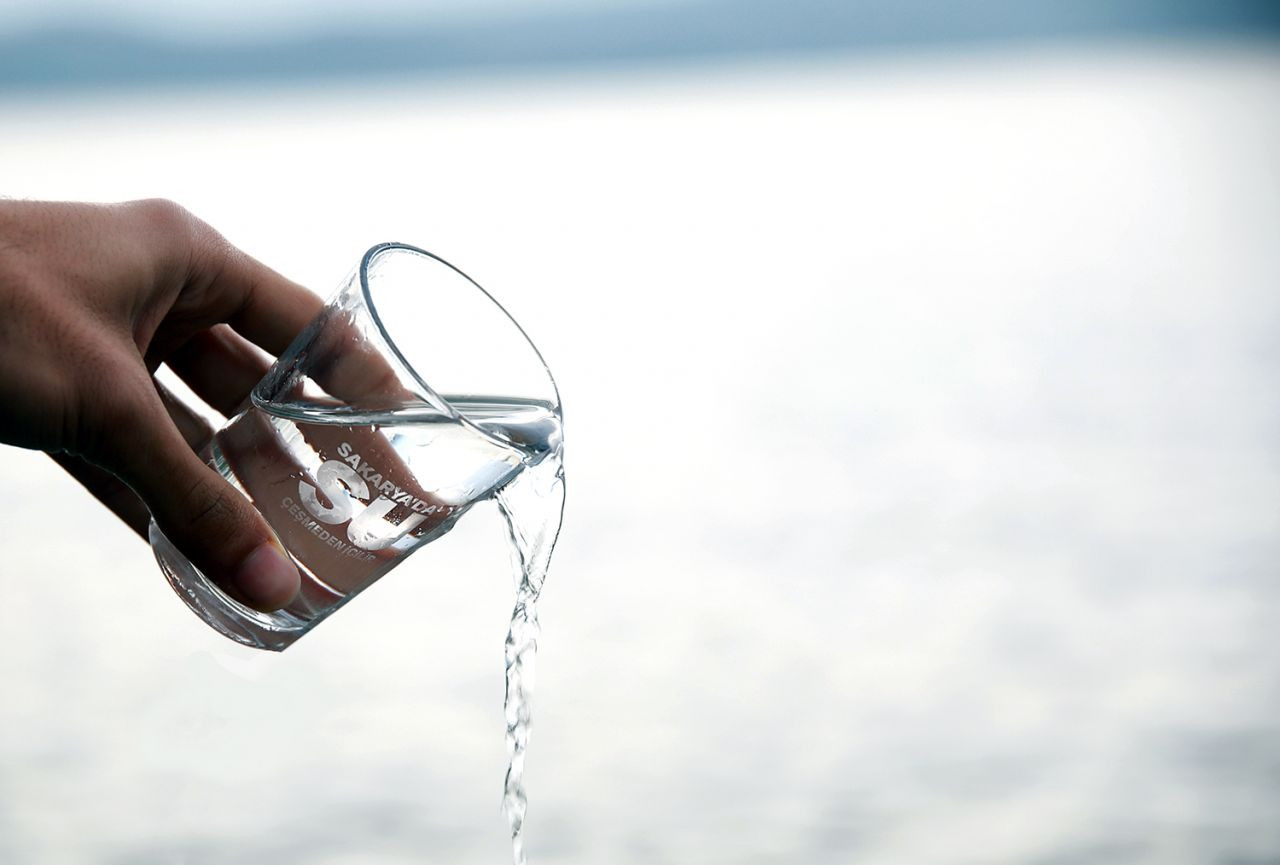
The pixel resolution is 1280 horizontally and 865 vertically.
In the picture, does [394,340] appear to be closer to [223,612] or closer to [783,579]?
[223,612]

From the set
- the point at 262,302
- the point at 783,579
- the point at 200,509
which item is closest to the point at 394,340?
the point at 200,509

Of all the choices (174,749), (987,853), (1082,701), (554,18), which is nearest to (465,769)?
(174,749)

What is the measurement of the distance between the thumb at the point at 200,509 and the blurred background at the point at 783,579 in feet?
0.67

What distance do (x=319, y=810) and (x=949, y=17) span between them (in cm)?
2075

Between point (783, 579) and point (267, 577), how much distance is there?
2.00 meters

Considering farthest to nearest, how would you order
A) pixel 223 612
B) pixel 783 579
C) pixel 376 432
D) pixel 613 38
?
pixel 613 38 → pixel 783 579 → pixel 223 612 → pixel 376 432

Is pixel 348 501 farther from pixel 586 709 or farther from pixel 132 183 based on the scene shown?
pixel 132 183

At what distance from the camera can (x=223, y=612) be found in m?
1.33

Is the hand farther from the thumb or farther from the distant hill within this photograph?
the distant hill

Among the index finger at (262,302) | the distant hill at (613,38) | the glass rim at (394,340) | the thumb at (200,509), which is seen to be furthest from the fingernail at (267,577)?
the distant hill at (613,38)

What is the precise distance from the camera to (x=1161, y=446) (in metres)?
3.96

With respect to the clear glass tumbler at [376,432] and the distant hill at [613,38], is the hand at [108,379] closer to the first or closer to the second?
the clear glass tumbler at [376,432]

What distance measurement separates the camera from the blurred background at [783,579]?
89.2 inches

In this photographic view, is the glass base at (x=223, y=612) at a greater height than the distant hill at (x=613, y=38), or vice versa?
the distant hill at (x=613, y=38)
